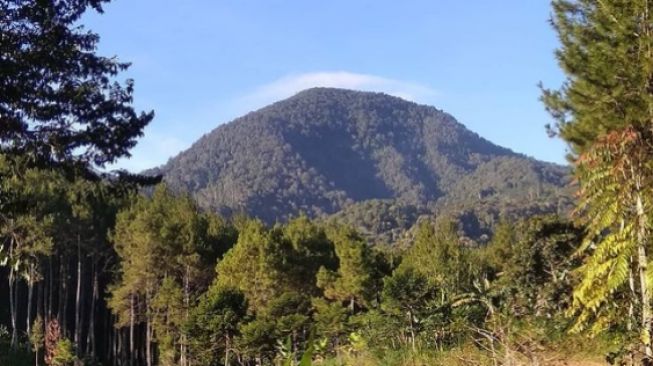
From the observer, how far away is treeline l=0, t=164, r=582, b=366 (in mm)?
25023

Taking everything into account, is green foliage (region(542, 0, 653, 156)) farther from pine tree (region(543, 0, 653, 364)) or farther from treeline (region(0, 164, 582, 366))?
treeline (region(0, 164, 582, 366))

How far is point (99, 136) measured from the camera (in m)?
11.0

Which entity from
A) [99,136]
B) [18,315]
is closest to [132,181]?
[99,136]

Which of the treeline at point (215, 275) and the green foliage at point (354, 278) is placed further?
the green foliage at point (354, 278)

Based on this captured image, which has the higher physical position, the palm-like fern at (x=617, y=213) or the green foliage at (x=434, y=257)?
the palm-like fern at (x=617, y=213)

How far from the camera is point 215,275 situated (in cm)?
4206

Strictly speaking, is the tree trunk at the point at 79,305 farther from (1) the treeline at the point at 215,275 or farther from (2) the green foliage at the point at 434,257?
(2) the green foliage at the point at 434,257

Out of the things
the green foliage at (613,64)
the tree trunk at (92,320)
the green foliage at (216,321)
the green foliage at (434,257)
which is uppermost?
the green foliage at (613,64)

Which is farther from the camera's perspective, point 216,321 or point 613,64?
point 216,321

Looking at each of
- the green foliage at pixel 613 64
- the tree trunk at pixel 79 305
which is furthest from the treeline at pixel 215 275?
the green foliage at pixel 613 64

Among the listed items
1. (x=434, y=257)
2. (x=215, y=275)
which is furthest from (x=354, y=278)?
(x=215, y=275)

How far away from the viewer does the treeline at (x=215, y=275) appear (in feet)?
82.1

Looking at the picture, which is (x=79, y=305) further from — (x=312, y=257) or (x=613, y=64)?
(x=613, y=64)

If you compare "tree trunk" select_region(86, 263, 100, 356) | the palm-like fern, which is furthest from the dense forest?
"tree trunk" select_region(86, 263, 100, 356)
